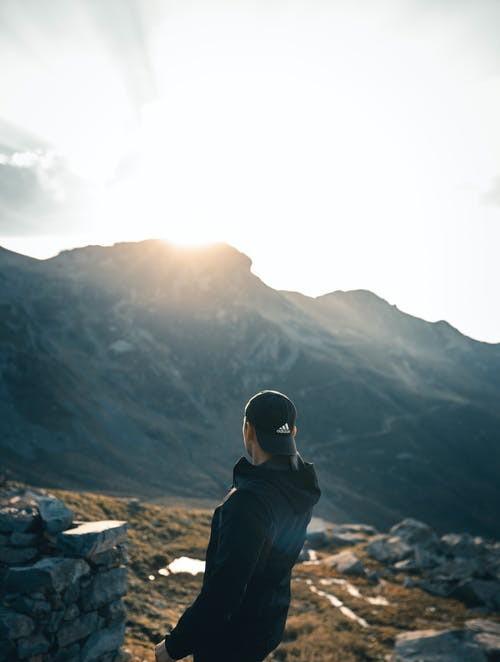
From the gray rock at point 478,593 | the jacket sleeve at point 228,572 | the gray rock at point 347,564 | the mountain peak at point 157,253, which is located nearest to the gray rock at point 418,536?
the gray rock at point 347,564

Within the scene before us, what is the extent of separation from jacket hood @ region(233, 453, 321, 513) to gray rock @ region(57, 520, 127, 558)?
5.88 m

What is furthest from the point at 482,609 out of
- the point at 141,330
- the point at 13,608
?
the point at 141,330

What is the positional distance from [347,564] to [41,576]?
58.1 ft

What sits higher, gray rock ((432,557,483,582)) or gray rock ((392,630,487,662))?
gray rock ((432,557,483,582))

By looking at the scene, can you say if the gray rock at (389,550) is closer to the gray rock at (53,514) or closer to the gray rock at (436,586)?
the gray rock at (436,586)

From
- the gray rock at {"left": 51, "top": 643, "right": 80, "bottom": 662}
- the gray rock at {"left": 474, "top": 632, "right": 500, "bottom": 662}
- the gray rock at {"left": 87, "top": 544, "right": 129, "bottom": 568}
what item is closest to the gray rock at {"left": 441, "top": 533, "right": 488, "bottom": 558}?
the gray rock at {"left": 474, "top": 632, "right": 500, "bottom": 662}

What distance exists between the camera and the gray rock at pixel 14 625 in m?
7.11

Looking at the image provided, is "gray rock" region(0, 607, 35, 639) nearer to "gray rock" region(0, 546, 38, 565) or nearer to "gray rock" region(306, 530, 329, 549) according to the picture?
"gray rock" region(0, 546, 38, 565)

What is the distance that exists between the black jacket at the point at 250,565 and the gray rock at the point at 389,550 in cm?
2359

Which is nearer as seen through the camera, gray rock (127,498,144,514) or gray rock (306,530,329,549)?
gray rock (127,498,144,514)

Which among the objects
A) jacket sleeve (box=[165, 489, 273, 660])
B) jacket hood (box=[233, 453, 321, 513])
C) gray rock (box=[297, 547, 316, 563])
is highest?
jacket hood (box=[233, 453, 321, 513])

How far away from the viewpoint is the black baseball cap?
12.0ft

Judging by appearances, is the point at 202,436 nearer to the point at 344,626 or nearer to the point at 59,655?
the point at 344,626

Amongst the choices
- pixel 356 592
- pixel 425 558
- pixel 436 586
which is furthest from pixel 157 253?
pixel 436 586
